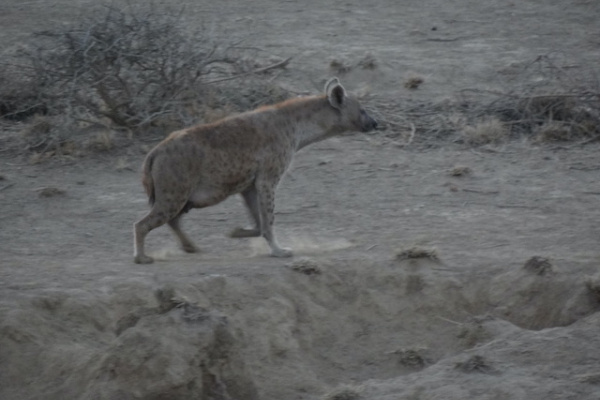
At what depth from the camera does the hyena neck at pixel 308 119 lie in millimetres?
9023

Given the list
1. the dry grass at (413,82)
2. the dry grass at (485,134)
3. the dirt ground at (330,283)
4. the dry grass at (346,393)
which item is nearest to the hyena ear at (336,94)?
the dirt ground at (330,283)

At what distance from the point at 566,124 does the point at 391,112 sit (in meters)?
1.75

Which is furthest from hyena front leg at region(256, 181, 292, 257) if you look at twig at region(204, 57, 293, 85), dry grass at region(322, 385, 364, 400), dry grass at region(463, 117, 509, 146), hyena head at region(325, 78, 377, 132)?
twig at region(204, 57, 293, 85)

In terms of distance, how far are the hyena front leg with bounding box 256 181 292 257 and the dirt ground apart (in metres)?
0.14

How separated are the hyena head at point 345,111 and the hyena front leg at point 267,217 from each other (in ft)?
3.23

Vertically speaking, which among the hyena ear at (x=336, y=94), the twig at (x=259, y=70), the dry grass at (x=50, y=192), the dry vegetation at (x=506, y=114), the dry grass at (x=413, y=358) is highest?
the hyena ear at (x=336, y=94)

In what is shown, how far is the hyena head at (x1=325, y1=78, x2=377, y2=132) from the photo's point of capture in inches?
364

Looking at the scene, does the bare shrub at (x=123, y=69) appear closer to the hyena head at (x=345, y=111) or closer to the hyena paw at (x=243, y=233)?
the hyena head at (x=345, y=111)

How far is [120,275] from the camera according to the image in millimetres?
7840

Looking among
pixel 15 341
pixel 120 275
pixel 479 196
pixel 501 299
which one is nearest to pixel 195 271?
pixel 120 275

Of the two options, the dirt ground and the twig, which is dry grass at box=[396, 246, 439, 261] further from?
the twig

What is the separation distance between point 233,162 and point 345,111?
1.26 meters

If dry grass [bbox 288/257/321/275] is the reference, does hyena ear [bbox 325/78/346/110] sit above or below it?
above

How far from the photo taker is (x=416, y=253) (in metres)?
8.28
